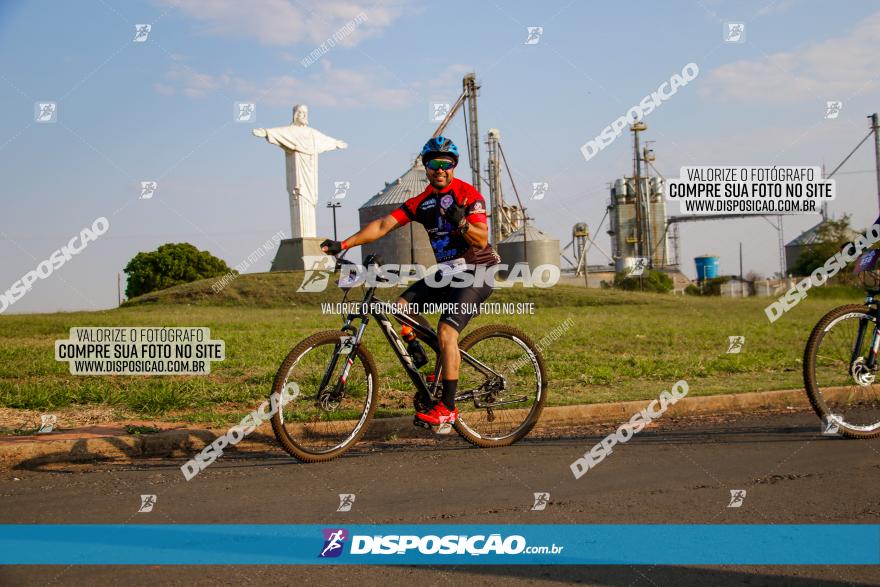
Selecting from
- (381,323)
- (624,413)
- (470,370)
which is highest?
(381,323)

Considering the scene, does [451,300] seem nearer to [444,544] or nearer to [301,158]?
[444,544]

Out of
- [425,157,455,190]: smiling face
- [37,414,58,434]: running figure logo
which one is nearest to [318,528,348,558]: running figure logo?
[425,157,455,190]: smiling face

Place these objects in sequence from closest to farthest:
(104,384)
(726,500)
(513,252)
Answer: (726,500) → (104,384) → (513,252)

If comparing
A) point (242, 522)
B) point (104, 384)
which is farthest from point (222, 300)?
point (242, 522)

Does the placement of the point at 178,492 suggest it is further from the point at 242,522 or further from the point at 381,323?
the point at 381,323

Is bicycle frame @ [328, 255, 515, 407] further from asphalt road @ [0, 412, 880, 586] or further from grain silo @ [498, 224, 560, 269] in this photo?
grain silo @ [498, 224, 560, 269]

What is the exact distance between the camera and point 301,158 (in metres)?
39.2

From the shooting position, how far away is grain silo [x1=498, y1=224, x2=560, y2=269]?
57969mm

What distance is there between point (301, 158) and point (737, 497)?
120 feet

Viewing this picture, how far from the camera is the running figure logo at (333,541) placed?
3.76 m

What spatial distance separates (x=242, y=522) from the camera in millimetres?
4328

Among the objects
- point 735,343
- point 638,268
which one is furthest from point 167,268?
point 735,343

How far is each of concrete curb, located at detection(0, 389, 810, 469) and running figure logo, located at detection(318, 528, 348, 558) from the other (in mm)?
2653

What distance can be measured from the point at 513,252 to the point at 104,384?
49960mm
